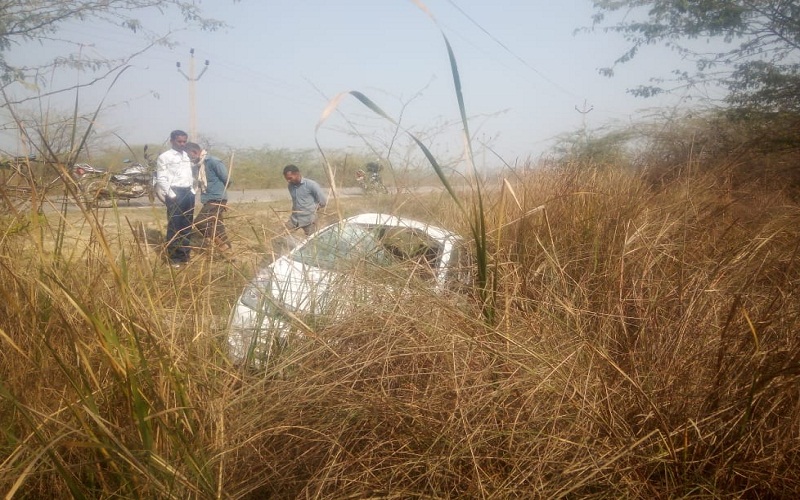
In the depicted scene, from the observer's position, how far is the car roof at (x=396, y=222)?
2236 mm

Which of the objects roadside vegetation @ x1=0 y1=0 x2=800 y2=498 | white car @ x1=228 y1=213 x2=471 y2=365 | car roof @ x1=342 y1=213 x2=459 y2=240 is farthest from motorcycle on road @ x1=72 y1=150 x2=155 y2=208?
car roof @ x1=342 y1=213 x2=459 y2=240

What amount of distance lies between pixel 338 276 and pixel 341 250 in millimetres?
242

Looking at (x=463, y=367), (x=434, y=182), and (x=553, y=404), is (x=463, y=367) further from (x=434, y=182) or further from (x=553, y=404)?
(x=434, y=182)

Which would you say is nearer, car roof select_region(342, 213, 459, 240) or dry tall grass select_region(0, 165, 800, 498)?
dry tall grass select_region(0, 165, 800, 498)

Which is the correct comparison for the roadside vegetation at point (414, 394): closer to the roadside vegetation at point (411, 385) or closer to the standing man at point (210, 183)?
the roadside vegetation at point (411, 385)

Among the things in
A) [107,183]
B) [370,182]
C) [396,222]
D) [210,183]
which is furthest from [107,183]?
[210,183]

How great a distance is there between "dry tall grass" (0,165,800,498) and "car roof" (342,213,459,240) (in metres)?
0.55

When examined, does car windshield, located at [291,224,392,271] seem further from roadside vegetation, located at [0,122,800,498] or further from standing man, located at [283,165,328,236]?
standing man, located at [283,165,328,236]

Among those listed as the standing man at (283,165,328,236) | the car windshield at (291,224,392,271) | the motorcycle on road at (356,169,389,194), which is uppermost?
the motorcycle on road at (356,169,389,194)

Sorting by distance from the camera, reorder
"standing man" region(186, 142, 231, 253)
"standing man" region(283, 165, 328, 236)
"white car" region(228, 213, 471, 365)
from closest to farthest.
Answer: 1. "white car" region(228, 213, 471, 365)
2. "standing man" region(186, 142, 231, 253)
3. "standing man" region(283, 165, 328, 236)

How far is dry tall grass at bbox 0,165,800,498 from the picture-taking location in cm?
117

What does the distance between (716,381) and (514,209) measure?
1.61m

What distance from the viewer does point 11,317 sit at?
1.55 metres

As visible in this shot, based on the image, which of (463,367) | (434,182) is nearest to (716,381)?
(463,367)
